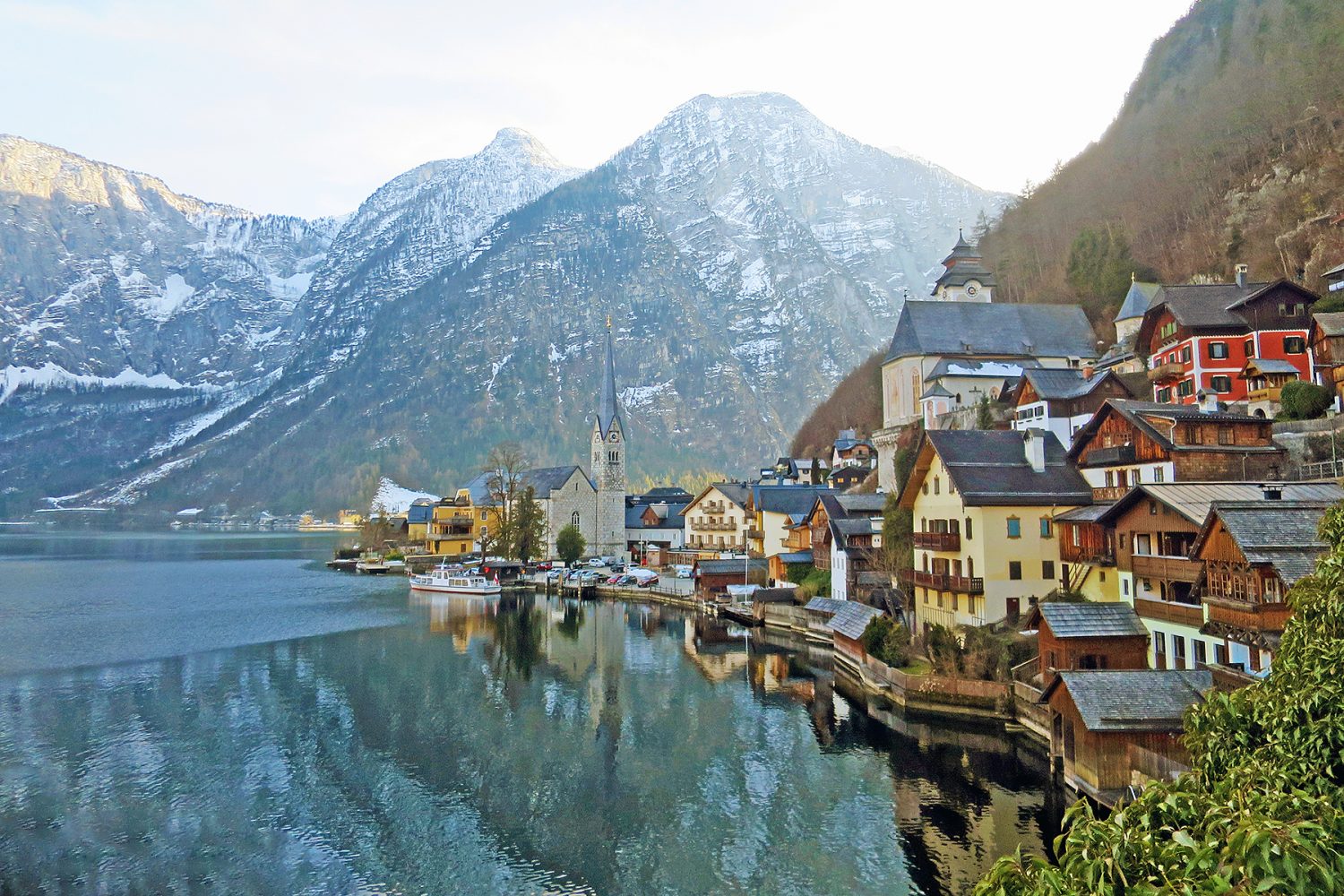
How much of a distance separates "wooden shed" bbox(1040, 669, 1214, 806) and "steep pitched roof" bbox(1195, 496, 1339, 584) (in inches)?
144

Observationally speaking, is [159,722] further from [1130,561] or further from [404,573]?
[404,573]

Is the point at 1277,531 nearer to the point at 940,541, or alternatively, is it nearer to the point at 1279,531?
Answer: the point at 1279,531

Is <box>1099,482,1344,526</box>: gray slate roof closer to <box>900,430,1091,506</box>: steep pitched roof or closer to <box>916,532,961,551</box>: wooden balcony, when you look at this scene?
<box>900,430,1091,506</box>: steep pitched roof

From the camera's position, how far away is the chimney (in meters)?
36.5

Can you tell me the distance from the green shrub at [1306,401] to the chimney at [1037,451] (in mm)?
10244

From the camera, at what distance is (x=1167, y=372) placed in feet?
149

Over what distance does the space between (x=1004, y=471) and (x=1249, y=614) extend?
15.3 metres

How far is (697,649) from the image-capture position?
49906 millimetres

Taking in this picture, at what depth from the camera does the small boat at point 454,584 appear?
265ft

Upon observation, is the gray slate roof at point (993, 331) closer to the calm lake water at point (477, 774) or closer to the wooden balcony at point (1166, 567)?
the calm lake water at point (477, 774)

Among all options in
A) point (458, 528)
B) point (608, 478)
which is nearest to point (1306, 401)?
point (608, 478)

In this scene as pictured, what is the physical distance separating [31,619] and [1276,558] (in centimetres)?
7270

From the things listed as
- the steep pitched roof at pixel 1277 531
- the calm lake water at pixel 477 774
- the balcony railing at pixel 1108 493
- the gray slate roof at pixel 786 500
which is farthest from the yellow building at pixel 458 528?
the steep pitched roof at pixel 1277 531

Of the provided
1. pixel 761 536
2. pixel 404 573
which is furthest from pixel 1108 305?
pixel 404 573
